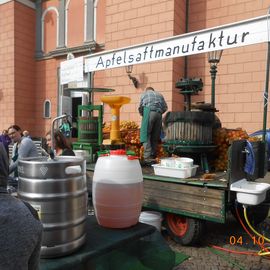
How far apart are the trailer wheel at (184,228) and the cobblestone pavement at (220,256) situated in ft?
0.38

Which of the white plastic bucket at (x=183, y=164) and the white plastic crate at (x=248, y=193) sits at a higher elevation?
the white plastic bucket at (x=183, y=164)

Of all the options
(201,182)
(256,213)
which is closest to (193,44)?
(201,182)

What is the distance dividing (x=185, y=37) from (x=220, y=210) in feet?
7.65

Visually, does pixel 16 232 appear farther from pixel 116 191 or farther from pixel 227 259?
pixel 227 259

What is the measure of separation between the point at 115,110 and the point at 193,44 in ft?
5.76

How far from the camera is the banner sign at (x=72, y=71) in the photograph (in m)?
5.51

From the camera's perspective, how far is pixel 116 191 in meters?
2.05

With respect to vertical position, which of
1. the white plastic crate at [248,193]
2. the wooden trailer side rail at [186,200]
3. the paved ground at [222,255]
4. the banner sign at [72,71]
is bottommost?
the paved ground at [222,255]

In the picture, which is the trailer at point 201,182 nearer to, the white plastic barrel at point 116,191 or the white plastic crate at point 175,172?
the white plastic crate at point 175,172

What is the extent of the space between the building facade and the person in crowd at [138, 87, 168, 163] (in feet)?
7.62

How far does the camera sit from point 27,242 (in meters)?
1.12

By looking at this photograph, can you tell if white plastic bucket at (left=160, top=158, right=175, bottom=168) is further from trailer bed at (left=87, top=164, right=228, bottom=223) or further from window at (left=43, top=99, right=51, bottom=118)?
window at (left=43, top=99, right=51, bottom=118)

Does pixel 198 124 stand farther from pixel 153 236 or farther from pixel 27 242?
pixel 27 242
